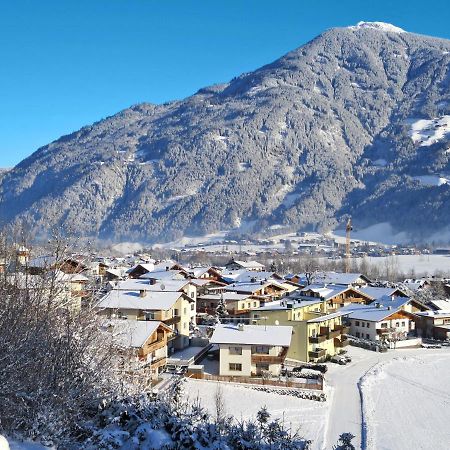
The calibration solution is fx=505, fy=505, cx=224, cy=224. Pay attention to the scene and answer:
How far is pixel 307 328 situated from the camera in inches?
1188

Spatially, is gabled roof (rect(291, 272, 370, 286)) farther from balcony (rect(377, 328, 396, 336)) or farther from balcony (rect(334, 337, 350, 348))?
balcony (rect(334, 337, 350, 348))

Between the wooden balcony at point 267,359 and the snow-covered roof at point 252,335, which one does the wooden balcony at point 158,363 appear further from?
the wooden balcony at point 267,359

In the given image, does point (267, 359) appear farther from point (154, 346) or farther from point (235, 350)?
point (154, 346)

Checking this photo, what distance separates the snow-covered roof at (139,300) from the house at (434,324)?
20.7 m

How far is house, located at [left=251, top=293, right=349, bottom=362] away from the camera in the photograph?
3017 cm

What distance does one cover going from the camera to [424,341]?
38625mm

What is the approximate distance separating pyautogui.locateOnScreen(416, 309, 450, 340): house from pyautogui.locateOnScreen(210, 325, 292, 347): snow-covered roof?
18.1m

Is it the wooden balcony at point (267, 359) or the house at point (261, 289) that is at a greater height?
the house at point (261, 289)

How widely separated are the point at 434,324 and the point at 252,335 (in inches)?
798

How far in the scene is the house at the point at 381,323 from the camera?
37000mm

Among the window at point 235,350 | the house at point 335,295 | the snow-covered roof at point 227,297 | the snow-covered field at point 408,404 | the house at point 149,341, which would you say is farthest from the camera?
the house at point 335,295

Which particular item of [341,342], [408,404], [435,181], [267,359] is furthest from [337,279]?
[435,181]

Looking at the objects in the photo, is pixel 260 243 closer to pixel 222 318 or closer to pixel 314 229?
pixel 314 229

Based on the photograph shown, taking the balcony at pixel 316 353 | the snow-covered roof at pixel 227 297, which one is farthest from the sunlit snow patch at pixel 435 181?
the balcony at pixel 316 353
